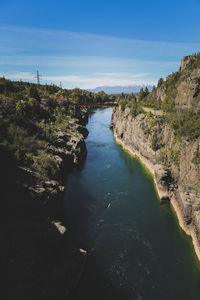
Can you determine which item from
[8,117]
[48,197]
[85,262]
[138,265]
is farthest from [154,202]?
[8,117]

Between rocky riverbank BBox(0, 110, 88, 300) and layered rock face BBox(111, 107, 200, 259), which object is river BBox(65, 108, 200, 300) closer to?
layered rock face BBox(111, 107, 200, 259)

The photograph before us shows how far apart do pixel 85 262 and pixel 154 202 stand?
15.5m

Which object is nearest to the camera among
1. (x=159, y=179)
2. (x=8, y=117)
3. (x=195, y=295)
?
(x=195, y=295)

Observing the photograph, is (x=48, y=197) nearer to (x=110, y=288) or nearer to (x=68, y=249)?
(x=68, y=249)

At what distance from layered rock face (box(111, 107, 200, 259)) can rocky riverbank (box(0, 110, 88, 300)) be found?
1416cm

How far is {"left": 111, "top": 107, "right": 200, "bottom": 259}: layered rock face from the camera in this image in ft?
76.0

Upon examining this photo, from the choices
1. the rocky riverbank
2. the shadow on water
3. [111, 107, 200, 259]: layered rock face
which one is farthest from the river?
the rocky riverbank

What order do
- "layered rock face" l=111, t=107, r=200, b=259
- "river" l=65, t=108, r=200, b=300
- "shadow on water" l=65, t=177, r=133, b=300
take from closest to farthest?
1. "shadow on water" l=65, t=177, r=133, b=300
2. "river" l=65, t=108, r=200, b=300
3. "layered rock face" l=111, t=107, r=200, b=259

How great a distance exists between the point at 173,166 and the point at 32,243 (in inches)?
1036

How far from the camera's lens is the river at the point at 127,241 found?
54.5ft

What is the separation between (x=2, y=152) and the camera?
23.1m

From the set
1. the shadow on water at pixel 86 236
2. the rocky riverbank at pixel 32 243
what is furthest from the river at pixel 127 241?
the rocky riverbank at pixel 32 243

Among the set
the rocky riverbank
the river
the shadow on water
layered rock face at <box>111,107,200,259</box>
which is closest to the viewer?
the rocky riverbank

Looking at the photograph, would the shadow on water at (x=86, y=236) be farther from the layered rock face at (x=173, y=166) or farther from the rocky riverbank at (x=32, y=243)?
the layered rock face at (x=173, y=166)
